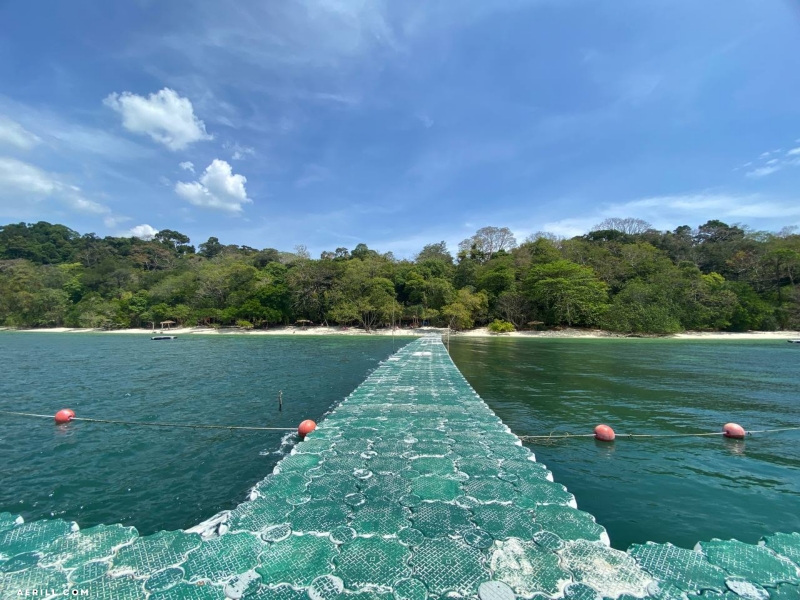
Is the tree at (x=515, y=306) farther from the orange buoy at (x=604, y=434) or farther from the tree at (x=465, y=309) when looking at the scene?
the orange buoy at (x=604, y=434)

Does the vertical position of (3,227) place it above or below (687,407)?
above

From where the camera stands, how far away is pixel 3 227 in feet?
319

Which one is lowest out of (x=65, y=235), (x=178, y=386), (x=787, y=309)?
(x=178, y=386)

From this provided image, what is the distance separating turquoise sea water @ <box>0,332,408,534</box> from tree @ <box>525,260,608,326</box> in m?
35.4

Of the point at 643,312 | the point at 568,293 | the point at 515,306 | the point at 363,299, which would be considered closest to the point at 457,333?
the point at 515,306

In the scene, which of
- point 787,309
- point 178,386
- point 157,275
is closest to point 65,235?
point 157,275

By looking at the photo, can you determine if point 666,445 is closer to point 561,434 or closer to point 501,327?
point 561,434

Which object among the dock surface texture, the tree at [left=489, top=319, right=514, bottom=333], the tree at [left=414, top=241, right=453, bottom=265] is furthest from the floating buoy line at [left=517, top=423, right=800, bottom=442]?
the tree at [left=414, top=241, right=453, bottom=265]

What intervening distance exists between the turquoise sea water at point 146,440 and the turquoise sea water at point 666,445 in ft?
21.0

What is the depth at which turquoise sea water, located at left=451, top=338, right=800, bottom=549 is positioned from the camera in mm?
5402

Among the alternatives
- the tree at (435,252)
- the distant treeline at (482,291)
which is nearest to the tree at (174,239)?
the distant treeline at (482,291)

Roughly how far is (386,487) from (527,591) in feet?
7.13

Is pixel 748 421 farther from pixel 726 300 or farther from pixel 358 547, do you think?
pixel 726 300

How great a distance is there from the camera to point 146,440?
28.9 ft
